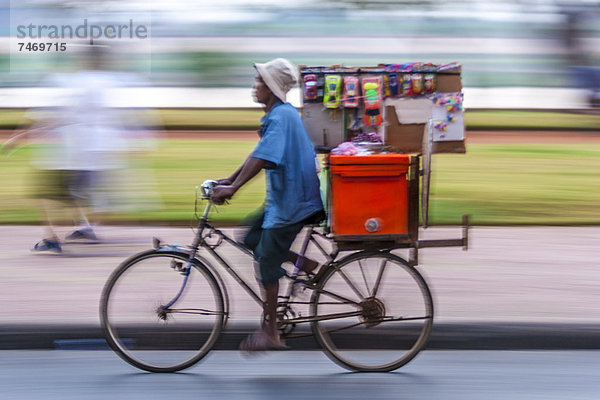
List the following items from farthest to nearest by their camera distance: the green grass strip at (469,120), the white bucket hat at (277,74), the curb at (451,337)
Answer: the green grass strip at (469,120) < the curb at (451,337) < the white bucket hat at (277,74)

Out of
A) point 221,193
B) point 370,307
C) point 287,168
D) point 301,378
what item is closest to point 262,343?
point 301,378

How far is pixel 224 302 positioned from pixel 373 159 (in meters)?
1.04

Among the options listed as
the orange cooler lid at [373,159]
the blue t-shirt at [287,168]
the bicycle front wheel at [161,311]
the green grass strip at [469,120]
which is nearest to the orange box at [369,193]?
the orange cooler lid at [373,159]

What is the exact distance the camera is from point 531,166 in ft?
38.1

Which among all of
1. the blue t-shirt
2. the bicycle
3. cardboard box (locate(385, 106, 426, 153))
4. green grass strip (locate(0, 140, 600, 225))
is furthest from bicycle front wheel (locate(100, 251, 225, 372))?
green grass strip (locate(0, 140, 600, 225))

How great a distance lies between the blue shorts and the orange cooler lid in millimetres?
359

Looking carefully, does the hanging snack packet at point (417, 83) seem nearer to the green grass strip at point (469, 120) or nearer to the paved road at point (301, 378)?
the paved road at point (301, 378)

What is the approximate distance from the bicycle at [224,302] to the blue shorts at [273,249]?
0.41 ft

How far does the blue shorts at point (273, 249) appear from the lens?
419cm

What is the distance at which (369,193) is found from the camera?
4156 millimetres

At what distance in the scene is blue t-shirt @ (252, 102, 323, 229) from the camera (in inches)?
159

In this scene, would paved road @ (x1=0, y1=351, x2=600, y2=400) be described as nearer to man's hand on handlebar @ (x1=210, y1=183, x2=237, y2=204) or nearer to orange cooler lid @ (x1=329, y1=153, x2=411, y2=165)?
man's hand on handlebar @ (x1=210, y1=183, x2=237, y2=204)

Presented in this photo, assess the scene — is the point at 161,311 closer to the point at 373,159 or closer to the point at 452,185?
the point at 373,159

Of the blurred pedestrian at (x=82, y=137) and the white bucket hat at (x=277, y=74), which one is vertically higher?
Answer: the white bucket hat at (x=277, y=74)
